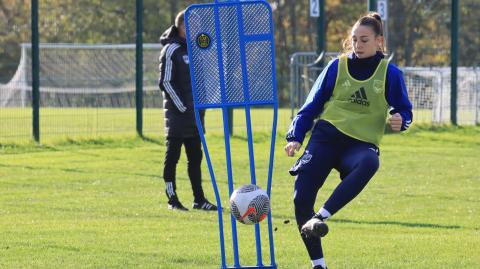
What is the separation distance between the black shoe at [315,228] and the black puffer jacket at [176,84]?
4.92m

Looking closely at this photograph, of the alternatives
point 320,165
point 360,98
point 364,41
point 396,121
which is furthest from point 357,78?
point 320,165

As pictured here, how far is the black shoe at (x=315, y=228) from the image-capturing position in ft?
24.1

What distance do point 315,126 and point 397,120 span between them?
0.59m

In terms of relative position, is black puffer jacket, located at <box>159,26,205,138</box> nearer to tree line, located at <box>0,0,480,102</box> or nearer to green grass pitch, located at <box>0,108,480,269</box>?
green grass pitch, located at <box>0,108,480,269</box>

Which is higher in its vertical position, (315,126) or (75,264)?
(315,126)

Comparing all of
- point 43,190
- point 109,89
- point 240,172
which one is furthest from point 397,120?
point 109,89

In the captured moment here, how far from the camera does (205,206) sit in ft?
40.8

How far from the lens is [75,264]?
28.4 feet

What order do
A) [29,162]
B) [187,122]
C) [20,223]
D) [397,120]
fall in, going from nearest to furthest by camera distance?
1. [397,120]
2. [20,223]
3. [187,122]
4. [29,162]

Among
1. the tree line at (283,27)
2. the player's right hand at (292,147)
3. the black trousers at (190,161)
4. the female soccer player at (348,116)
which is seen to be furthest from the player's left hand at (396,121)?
the tree line at (283,27)

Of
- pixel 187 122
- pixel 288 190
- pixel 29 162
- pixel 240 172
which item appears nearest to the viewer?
pixel 187 122

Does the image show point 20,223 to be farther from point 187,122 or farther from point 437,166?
point 437,166

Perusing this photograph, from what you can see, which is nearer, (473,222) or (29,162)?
(473,222)

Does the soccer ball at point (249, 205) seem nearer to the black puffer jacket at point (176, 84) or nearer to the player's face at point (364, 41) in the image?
the player's face at point (364, 41)
